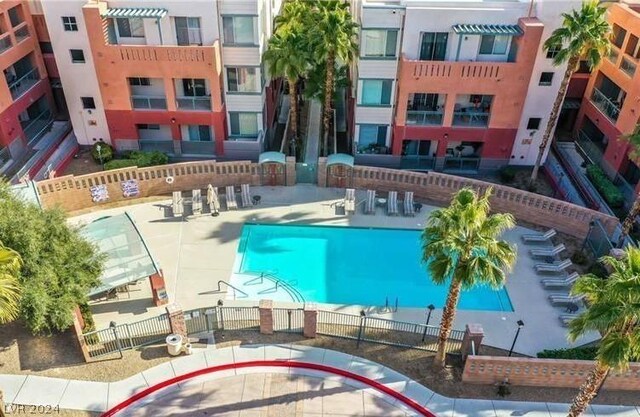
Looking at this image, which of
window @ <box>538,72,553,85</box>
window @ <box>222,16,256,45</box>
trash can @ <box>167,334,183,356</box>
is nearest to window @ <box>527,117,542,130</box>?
window @ <box>538,72,553,85</box>

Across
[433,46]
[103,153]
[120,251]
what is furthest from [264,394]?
[433,46]

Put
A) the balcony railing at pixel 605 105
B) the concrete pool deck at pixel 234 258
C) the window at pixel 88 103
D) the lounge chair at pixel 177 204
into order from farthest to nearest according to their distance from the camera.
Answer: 1. the balcony railing at pixel 605 105
2. the window at pixel 88 103
3. the lounge chair at pixel 177 204
4. the concrete pool deck at pixel 234 258

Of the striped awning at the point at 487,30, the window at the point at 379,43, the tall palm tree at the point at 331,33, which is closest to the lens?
the tall palm tree at the point at 331,33

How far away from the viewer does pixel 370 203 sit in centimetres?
3028

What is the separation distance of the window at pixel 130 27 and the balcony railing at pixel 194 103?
15.4 feet

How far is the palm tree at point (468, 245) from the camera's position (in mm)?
16297

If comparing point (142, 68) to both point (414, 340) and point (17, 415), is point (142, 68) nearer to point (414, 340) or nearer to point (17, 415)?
point (17, 415)

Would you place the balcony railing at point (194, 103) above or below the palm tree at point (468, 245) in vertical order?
below

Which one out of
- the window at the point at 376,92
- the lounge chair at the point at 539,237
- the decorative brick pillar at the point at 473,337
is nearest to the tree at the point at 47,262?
the decorative brick pillar at the point at 473,337

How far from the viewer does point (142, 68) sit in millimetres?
31750

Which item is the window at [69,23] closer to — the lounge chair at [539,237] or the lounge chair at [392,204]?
the lounge chair at [392,204]

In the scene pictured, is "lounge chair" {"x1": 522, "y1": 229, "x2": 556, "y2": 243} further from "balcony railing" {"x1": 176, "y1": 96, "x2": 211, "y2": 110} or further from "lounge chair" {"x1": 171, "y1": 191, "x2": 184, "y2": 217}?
"balcony railing" {"x1": 176, "y1": 96, "x2": 211, "y2": 110}

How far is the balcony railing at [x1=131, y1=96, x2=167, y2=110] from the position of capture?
111 ft

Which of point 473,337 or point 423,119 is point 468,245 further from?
point 423,119
